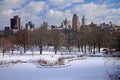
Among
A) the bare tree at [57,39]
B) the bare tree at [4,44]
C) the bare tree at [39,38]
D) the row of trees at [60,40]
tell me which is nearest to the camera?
the bare tree at [4,44]

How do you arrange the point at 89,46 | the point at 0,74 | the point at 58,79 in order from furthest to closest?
the point at 89,46
the point at 0,74
the point at 58,79

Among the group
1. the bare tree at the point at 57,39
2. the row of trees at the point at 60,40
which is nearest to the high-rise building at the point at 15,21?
the row of trees at the point at 60,40

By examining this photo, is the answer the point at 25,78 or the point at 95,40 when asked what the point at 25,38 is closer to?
the point at 95,40

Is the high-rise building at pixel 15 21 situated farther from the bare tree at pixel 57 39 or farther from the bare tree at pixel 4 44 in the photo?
the bare tree at pixel 57 39

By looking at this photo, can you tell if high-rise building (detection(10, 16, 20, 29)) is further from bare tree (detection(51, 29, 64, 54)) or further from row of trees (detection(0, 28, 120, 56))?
bare tree (detection(51, 29, 64, 54))

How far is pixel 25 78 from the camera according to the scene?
5.19 m

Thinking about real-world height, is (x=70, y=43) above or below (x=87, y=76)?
above

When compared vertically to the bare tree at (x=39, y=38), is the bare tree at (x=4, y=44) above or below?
below

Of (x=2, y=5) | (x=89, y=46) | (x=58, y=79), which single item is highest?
(x=2, y=5)

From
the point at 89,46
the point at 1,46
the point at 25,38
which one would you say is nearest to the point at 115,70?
the point at 1,46

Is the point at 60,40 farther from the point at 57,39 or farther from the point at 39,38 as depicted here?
the point at 39,38

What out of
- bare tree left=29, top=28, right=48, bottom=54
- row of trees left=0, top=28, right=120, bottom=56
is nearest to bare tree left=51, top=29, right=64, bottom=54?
row of trees left=0, top=28, right=120, bottom=56

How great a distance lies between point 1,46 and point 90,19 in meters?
4.34

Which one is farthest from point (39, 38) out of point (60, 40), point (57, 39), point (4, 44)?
point (4, 44)
